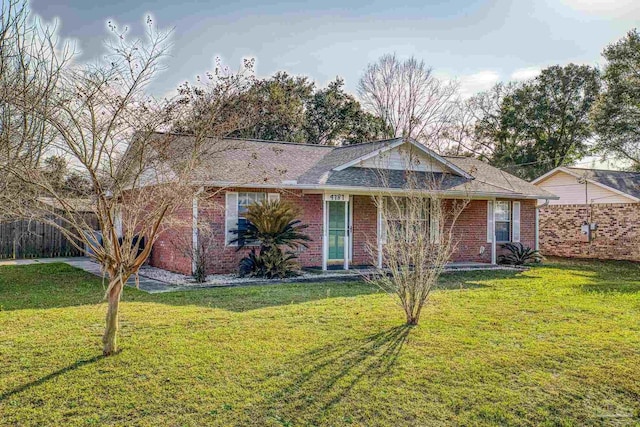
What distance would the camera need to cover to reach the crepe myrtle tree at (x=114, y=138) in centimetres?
509

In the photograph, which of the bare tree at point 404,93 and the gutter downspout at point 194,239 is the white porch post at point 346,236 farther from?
the bare tree at point 404,93

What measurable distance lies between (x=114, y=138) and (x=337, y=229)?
32.5 feet

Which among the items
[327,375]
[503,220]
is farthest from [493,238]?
[327,375]

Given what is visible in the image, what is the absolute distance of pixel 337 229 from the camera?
14867 mm

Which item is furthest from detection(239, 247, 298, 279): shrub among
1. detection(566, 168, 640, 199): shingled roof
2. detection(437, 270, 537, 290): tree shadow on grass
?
detection(566, 168, 640, 199): shingled roof

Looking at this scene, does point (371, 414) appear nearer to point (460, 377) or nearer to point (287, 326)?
point (460, 377)

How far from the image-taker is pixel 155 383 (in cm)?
484

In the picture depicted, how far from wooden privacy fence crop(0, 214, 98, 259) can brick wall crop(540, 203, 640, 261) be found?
736 inches

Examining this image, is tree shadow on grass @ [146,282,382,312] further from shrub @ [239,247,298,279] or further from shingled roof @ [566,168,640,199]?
shingled roof @ [566,168,640,199]

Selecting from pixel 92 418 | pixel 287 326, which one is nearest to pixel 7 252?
pixel 287 326

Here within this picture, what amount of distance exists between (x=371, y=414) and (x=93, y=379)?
9.08ft

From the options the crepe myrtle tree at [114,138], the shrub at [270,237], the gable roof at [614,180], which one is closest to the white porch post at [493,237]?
the gable roof at [614,180]

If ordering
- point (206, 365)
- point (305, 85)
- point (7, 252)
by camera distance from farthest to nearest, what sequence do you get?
point (305, 85)
point (7, 252)
point (206, 365)

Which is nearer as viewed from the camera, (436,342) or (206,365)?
(206,365)
